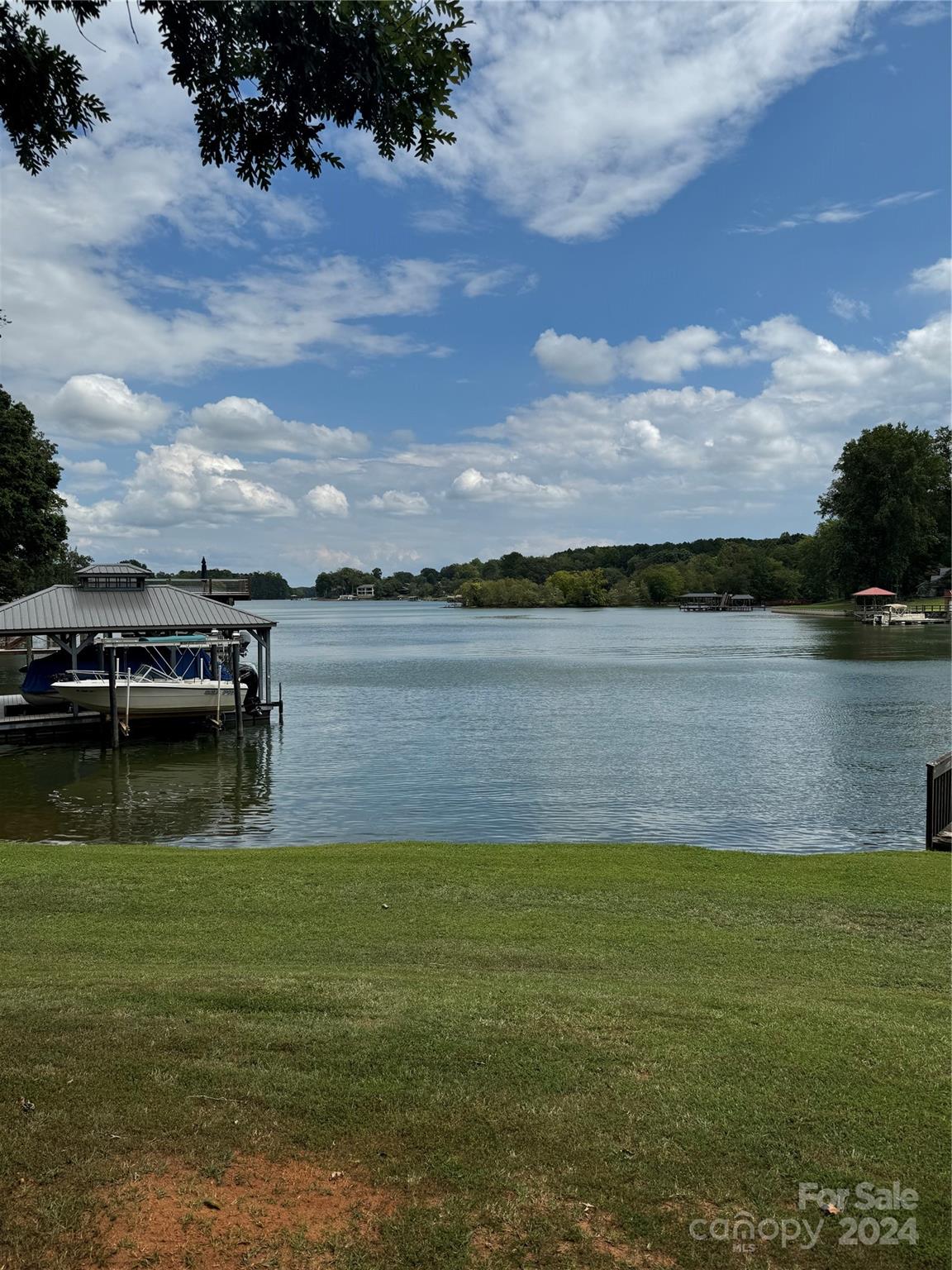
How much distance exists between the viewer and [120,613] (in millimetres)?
33719

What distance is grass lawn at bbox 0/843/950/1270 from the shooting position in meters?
3.84

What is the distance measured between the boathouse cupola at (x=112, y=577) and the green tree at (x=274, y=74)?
30987 mm

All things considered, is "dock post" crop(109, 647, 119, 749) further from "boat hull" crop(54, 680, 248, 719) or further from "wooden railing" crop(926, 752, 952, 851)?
"wooden railing" crop(926, 752, 952, 851)

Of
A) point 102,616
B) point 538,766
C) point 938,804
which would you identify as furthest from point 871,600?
point 938,804

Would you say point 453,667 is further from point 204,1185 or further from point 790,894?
point 204,1185

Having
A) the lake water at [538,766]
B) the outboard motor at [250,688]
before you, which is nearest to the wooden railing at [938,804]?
the lake water at [538,766]

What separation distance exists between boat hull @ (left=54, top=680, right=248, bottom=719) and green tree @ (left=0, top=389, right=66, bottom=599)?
19.2 m

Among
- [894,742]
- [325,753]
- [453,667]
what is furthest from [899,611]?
[325,753]

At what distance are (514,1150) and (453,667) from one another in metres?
58.4

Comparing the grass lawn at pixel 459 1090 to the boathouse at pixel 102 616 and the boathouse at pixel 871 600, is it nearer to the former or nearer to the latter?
the boathouse at pixel 102 616

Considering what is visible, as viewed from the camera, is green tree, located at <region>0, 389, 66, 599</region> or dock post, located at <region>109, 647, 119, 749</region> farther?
green tree, located at <region>0, 389, 66, 599</region>

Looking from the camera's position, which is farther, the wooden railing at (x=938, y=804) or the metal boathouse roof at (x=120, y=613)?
the metal boathouse roof at (x=120, y=613)

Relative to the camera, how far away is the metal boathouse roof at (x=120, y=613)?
3192cm

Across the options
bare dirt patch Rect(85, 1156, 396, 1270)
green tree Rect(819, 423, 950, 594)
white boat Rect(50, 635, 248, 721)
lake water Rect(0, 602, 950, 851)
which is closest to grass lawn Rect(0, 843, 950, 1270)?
bare dirt patch Rect(85, 1156, 396, 1270)
